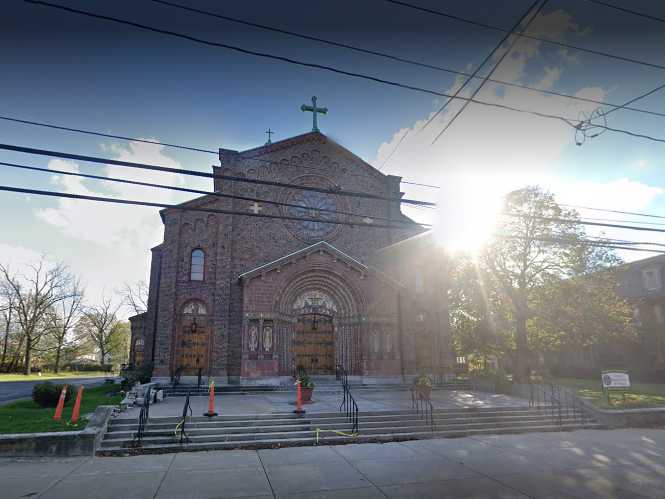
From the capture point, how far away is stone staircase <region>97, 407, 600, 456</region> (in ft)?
34.7

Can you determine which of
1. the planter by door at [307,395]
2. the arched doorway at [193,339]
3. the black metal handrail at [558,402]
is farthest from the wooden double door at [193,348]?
the black metal handrail at [558,402]

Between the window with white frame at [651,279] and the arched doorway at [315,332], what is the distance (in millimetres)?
25137

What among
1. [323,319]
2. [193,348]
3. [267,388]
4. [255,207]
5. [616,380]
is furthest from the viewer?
[255,207]

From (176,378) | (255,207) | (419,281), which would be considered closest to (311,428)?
(176,378)

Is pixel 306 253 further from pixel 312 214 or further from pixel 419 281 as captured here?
A: pixel 419 281

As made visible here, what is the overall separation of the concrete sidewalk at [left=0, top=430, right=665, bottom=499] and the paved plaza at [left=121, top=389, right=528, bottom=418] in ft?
10.6

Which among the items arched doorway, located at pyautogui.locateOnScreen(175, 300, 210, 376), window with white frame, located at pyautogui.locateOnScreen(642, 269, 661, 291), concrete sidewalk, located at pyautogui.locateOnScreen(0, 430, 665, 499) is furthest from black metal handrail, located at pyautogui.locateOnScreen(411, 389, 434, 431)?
window with white frame, located at pyautogui.locateOnScreen(642, 269, 661, 291)

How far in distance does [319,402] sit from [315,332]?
24.7 ft

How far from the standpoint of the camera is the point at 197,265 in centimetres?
2366

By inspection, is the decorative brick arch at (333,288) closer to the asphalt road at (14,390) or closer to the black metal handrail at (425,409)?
the black metal handrail at (425,409)

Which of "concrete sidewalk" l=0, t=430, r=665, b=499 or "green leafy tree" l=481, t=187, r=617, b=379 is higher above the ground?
"green leafy tree" l=481, t=187, r=617, b=379

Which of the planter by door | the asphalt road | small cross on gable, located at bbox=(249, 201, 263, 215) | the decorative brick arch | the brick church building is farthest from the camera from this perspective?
small cross on gable, located at bbox=(249, 201, 263, 215)

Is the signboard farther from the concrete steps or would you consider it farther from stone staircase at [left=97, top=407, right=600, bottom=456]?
the concrete steps

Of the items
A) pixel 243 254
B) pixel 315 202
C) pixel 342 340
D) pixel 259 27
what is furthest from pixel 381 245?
pixel 259 27
